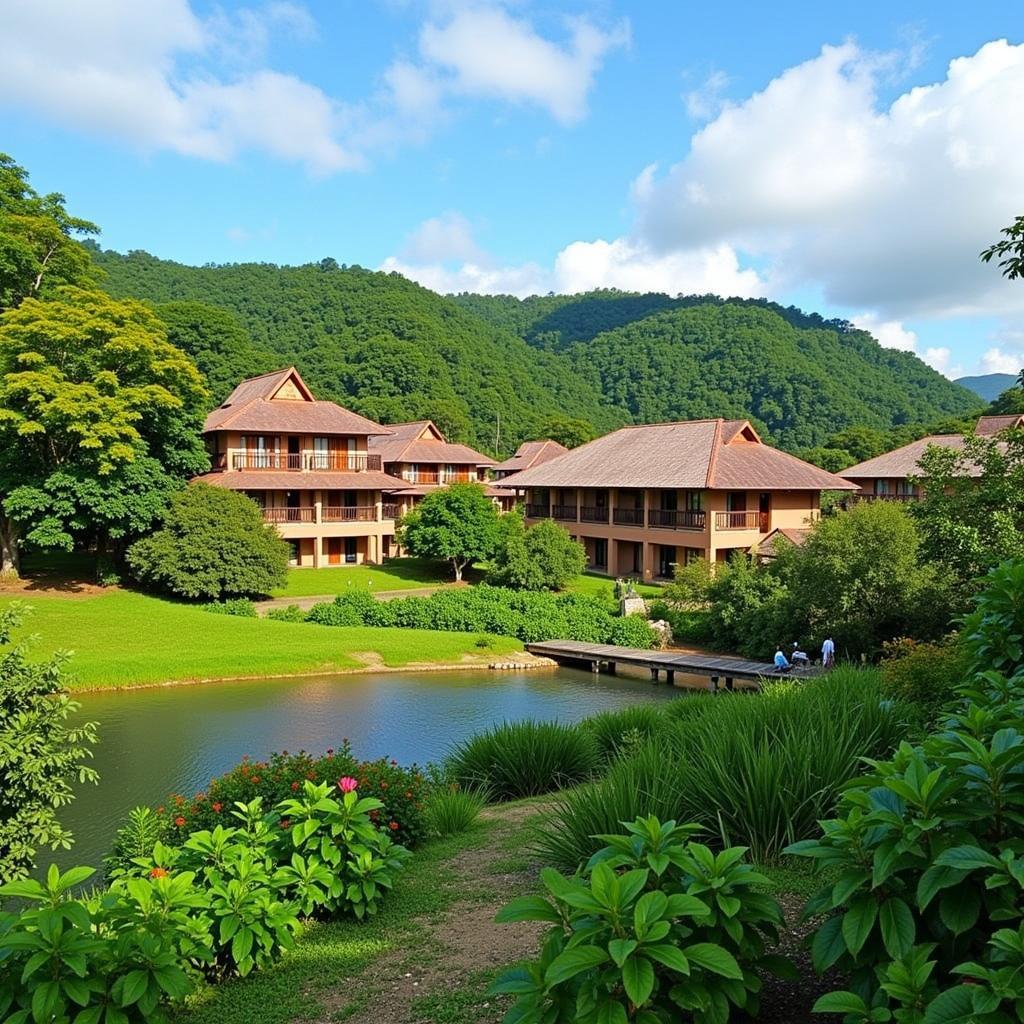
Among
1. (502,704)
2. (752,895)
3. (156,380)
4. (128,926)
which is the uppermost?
(156,380)

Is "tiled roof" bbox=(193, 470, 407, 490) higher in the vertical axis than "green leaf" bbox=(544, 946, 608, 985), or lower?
higher

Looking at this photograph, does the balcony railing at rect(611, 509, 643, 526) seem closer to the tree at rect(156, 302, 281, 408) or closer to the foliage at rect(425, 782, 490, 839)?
the tree at rect(156, 302, 281, 408)

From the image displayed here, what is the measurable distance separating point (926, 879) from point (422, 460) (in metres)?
49.9

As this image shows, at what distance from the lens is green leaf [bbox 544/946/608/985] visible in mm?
2553

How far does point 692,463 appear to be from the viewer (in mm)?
37312

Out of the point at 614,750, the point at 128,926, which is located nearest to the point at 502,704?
the point at 614,750

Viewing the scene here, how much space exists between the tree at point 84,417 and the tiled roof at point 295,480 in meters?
5.00

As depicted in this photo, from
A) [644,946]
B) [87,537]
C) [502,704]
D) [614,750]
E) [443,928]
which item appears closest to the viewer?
[644,946]

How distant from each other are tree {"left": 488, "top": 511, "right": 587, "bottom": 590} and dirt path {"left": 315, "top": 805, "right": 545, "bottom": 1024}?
27014mm

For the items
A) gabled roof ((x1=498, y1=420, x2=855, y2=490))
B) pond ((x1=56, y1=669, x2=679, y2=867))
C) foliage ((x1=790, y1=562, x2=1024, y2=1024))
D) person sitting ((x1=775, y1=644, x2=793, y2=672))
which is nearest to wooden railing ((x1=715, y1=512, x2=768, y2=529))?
gabled roof ((x1=498, y1=420, x2=855, y2=490))

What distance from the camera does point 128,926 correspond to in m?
4.08

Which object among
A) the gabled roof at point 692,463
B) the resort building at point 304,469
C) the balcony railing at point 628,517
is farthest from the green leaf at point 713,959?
the balcony railing at point 628,517

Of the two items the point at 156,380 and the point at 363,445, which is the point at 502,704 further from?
the point at 363,445

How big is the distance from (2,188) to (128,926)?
4193 cm
